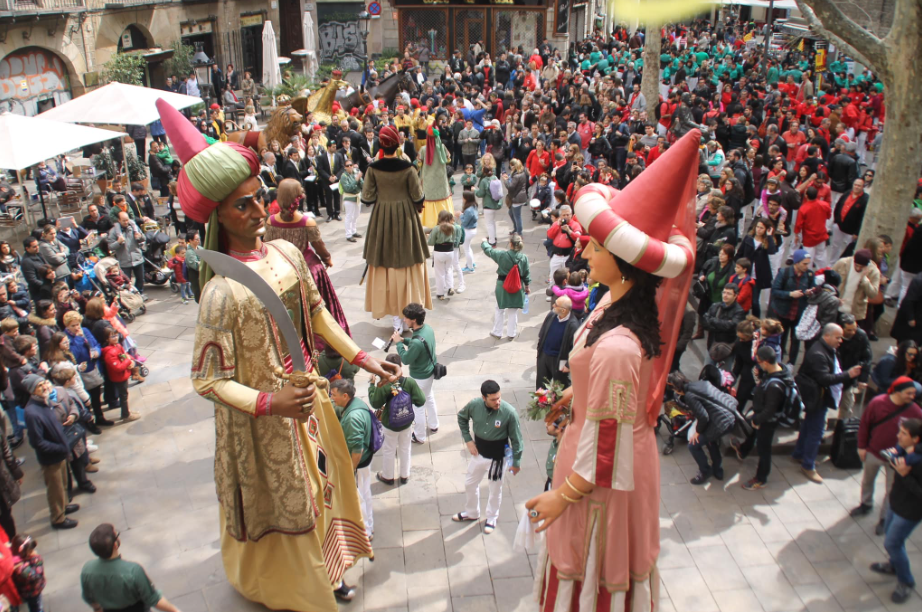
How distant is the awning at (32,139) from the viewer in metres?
10.1

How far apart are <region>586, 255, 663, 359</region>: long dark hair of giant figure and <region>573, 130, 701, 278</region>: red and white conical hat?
16 cm

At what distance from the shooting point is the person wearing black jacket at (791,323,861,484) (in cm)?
675

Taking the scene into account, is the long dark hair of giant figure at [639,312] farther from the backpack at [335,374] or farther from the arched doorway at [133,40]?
the arched doorway at [133,40]

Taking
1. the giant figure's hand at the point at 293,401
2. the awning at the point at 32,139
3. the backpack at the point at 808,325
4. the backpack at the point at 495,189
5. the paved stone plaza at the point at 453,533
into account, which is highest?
the awning at the point at 32,139

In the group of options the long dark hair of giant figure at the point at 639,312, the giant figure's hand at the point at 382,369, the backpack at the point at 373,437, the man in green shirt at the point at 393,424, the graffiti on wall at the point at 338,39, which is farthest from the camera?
the graffiti on wall at the point at 338,39

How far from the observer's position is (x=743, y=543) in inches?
242

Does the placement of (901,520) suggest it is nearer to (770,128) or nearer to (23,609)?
(23,609)

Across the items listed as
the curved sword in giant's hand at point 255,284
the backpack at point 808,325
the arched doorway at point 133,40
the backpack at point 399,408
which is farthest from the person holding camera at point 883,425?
the arched doorway at point 133,40

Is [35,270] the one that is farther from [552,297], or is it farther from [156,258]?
[552,297]

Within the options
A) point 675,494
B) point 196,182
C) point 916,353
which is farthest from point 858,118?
point 196,182

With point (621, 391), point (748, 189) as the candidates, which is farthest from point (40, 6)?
point (621, 391)

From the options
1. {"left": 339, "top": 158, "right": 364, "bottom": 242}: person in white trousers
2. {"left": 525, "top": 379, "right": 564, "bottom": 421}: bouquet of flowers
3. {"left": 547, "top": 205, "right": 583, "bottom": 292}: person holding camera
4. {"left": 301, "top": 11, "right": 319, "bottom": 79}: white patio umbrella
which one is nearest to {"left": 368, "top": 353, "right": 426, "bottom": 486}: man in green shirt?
{"left": 525, "top": 379, "right": 564, "bottom": 421}: bouquet of flowers

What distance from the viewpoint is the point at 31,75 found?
64.4 ft

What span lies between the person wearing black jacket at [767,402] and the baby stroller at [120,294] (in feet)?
26.1
